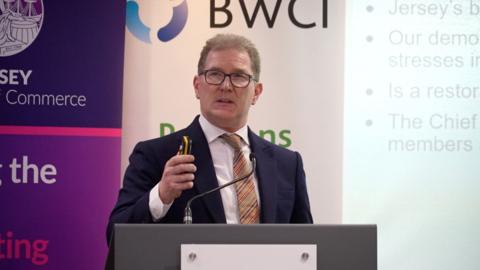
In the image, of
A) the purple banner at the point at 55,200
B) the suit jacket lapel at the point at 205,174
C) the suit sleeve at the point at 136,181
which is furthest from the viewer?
the purple banner at the point at 55,200

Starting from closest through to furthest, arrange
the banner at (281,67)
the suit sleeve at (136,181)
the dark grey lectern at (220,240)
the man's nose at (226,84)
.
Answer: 1. the dark grey lectern at (220,240)
2. the suit sleeve at (136,181)
3. the man's nose at (226,84)
4. the banner at (281,67)

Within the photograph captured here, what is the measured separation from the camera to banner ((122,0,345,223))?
3.93 metres

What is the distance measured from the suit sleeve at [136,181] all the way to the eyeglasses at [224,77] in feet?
1.26

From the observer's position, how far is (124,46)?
379 centimetres

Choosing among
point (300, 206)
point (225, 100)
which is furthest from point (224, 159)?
point (300, 206)

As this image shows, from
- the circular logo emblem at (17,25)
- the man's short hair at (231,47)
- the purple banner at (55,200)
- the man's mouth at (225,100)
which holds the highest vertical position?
the circular logo emblem at (17,25)

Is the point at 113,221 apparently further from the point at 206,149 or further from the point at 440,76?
the point at 440,76

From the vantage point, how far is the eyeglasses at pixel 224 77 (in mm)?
2721

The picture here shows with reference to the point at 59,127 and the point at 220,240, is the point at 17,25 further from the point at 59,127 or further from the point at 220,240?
the point at 220,240

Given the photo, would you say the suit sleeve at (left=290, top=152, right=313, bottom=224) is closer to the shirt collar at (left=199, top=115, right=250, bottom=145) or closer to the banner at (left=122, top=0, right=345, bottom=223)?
the shirt collar at (left=199, top=115, right=250, bottom=145)

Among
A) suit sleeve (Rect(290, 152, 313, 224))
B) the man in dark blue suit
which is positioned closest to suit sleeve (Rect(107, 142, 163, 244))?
the man in dark blue suit

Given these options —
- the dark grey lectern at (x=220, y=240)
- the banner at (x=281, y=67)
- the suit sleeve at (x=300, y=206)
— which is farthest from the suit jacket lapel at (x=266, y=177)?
the banner at (x=281, y=67)

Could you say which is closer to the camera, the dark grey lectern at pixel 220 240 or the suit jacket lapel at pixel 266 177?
the dark grey lectern at pixel 220 240

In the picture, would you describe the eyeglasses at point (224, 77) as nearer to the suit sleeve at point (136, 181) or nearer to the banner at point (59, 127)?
the suit sleeve at point (136, 181)
